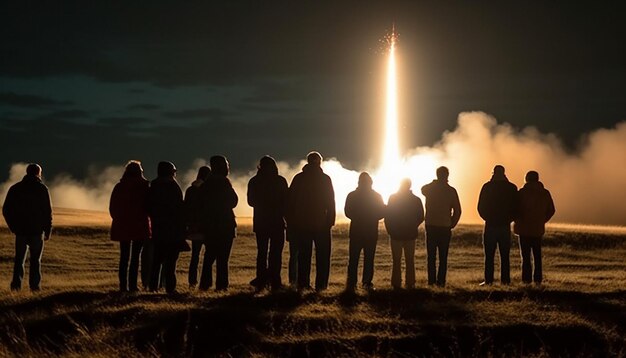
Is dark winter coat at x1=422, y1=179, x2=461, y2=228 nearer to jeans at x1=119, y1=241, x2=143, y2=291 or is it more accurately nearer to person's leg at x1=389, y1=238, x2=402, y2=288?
person's leg at x1=389, y1=238, x2=402, y2=288

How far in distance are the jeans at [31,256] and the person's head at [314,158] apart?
5.40m

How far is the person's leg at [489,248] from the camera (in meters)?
19.1

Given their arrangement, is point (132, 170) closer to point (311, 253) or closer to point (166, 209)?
point (166, 209)

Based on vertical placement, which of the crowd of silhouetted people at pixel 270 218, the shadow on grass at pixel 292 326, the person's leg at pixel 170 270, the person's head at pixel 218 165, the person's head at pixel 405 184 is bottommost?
the shadow on grass at pixel 292 326

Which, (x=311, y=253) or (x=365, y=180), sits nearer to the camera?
(x=311, y=253)

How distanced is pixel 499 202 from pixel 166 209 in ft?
22.3

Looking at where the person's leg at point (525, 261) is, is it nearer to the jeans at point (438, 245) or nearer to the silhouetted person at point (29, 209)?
the jeans at point (438, 245)

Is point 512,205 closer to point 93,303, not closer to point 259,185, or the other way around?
point 259,185

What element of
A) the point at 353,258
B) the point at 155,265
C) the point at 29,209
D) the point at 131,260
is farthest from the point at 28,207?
the point at 353,258

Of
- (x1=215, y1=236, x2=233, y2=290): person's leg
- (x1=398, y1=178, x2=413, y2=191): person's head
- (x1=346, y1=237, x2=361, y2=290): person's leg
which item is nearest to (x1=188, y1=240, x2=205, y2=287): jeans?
(x1=215, y1=236, x2=233, y2=290): person's leg

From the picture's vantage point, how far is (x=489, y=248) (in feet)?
63.1

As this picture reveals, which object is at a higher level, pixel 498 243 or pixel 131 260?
pixel 498 243

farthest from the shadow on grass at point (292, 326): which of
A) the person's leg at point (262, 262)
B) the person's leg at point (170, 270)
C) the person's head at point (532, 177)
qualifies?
the person's head at point (532, 177)

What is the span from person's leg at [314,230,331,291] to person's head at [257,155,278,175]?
1.52m
